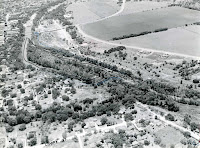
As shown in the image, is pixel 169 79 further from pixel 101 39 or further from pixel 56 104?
pixel 101 39

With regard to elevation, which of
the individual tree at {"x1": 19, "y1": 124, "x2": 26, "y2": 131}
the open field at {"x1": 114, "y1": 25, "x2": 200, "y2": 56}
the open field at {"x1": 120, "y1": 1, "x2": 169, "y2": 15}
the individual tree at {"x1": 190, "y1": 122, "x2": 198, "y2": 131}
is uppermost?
the open field at {"x1": 120, "y1": 1, "x2": 169, "y2": 15}

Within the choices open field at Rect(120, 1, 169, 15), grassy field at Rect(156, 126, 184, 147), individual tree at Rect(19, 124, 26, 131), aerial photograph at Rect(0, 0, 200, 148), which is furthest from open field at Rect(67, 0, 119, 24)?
grassy field at Rect(156, 126, 184, 147)

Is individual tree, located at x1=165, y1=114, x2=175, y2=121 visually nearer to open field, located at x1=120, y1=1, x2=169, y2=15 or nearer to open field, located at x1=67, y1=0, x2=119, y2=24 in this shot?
open field, located at x1=67, y1=0, x2=119, y2=24

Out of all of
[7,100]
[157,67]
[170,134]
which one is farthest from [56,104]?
[157,67]

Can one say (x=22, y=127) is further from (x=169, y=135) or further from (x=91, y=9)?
(x=91, y=9)

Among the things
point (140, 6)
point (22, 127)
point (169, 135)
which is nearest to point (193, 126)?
point (169, 135)

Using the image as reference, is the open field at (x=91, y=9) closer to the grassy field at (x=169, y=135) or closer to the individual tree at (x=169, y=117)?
the individual tree at (x=169, y=117)
